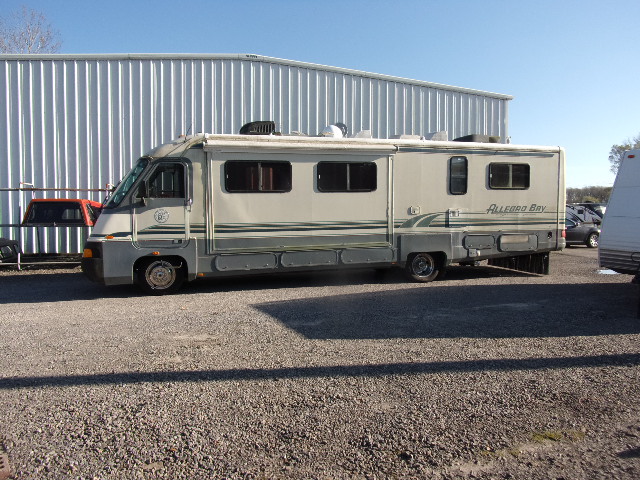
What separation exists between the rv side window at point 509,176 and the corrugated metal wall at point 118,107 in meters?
6.78

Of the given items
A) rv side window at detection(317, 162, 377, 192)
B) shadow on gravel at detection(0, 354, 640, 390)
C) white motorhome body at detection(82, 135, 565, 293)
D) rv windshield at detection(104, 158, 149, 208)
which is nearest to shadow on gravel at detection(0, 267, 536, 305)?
white motorhome body at detection(82, 135, 565, 293)

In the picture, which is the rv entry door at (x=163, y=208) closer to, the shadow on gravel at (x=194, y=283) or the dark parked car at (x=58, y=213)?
the shadow on gravel at (x=194, y=283)

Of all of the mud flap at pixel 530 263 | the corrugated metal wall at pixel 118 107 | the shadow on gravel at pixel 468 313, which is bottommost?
the shadow on gravel at pixel 468 313

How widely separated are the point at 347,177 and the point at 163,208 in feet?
11.3

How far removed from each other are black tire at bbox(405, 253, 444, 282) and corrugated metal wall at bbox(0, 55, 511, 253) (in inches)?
283

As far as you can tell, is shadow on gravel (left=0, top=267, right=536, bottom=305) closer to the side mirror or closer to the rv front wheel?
the rv front wheel

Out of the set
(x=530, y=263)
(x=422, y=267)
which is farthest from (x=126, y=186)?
(x=530, y=263)

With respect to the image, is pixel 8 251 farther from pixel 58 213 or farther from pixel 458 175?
pixel 458 175

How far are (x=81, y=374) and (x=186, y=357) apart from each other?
1.00 meters

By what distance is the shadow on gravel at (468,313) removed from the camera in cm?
637

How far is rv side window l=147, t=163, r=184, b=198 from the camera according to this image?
29.3 feet

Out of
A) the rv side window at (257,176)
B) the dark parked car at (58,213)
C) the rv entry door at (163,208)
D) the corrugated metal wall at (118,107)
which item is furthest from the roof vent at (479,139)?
the dark parked car at (58,213)

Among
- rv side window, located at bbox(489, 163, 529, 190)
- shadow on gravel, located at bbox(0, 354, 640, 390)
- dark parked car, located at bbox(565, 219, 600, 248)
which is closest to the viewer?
shadow on gravel, located at bbox(0, 354, 640, 390)

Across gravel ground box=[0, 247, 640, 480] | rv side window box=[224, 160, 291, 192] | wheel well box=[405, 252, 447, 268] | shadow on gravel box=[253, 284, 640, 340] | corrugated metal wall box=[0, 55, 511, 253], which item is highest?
corrugated metal wall box=[0, 55, 511, 253]
